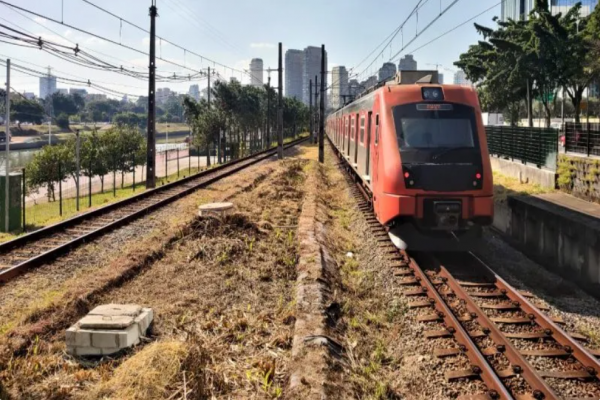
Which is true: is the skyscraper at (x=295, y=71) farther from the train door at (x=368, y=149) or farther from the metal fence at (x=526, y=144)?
the train door at (x=368, y=149)

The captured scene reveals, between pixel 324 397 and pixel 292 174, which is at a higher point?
pixel 292 174

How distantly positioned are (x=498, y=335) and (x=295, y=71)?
455ft

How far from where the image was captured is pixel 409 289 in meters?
8.30

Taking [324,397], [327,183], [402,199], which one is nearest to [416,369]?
[324,397]

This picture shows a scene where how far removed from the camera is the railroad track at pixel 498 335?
5281 mm

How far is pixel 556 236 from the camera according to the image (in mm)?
11438

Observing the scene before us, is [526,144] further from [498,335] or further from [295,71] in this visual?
[295,71]

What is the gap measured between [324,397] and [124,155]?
37750mm

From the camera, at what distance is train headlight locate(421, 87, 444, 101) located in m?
10.2

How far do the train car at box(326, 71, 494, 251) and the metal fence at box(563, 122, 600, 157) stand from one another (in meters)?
6.91

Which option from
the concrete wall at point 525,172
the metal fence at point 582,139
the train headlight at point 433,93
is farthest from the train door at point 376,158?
the metal fence at point 582,139

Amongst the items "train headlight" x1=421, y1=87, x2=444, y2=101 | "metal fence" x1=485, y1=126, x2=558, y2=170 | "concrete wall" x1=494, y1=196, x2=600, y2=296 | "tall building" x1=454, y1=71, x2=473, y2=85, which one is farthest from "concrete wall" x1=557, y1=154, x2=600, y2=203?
"train headlight" x1=421, y1=87, x2=444, y2=101

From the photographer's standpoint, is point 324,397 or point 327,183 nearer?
point 324,397

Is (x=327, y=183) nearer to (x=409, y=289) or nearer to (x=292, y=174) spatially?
(x=292, y=174)
